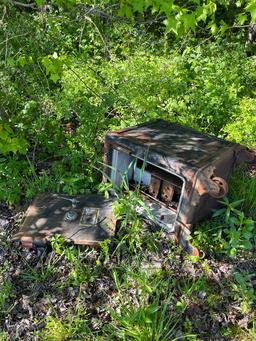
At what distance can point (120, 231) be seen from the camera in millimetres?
2582

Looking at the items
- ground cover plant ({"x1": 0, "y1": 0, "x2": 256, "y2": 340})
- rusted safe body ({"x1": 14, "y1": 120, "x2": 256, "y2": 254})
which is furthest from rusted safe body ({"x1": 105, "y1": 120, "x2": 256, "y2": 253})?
ground cover plant ({"x1": 0, "y1": 0, "x2": 256, "y2": 340})

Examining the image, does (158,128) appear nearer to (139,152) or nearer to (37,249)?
(139,152)

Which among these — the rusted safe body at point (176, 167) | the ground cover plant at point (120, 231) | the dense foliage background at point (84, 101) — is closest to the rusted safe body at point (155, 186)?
the rusted safe body at point (176, 167)

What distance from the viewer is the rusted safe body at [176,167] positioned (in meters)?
2.11

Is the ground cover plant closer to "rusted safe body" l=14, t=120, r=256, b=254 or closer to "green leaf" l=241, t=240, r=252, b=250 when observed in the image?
"green leaf" l=241, t=240, r=252, b=250

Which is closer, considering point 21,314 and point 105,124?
point 21,314

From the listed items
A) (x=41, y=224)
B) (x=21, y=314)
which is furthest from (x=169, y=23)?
(x=21, y=314)

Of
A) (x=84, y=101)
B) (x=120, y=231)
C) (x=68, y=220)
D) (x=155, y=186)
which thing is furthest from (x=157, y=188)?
(x=84, y=101)

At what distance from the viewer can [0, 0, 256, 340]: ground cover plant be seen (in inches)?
81.7

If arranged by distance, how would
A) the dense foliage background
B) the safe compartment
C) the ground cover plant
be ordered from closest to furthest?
the ground cover plant < the safe compartment < the dense foliage background

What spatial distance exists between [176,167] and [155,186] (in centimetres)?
54

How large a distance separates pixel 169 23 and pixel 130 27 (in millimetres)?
3234

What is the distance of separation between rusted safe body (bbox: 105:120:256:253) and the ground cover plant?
0.56ft

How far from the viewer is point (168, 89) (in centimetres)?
399
